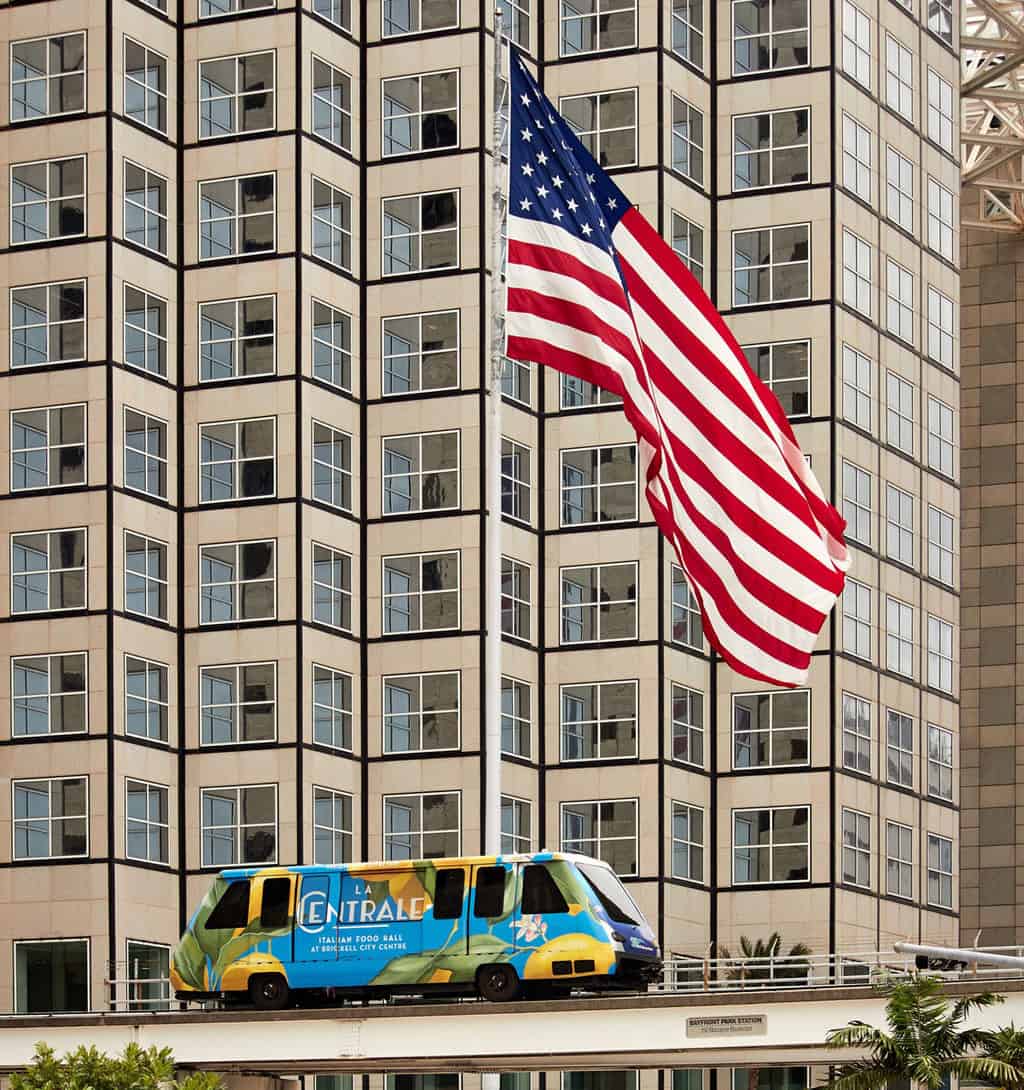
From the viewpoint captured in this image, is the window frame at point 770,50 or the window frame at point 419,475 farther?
the window frame at point 770,50

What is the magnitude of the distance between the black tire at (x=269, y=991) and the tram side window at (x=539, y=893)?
550 cm

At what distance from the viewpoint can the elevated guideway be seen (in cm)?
5312

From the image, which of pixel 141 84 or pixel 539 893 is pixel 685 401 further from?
pixel 141 84

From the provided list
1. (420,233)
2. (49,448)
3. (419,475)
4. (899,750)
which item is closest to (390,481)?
(419,475)

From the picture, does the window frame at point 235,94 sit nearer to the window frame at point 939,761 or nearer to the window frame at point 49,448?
the window frame at point 49,448

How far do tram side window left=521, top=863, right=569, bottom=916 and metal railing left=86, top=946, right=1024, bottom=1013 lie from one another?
8.80 feet

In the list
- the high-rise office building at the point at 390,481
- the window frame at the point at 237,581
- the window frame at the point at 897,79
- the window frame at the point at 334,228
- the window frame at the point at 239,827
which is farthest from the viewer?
the window frame at the point at 897,79

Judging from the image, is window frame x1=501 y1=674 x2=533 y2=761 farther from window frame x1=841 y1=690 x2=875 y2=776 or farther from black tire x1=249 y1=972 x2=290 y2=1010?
black tire x1=249 y1=972 x2=290 y2=1010

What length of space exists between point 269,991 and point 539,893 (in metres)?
6.18

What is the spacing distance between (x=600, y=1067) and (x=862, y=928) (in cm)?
3459

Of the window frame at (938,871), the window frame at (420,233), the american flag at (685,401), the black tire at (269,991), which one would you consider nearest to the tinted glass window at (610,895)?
the black tire at (269,991)

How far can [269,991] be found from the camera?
5650 centimetres

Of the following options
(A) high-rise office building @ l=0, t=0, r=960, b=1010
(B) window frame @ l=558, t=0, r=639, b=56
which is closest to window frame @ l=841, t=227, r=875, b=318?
(A) high-rise office building @ l=0, t=0, r=960, b=1010

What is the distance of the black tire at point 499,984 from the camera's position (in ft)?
178
